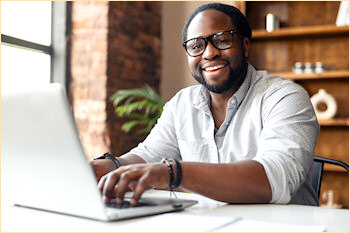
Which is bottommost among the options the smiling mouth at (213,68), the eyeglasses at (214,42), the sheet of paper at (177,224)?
the sheet of paper at (177,224)

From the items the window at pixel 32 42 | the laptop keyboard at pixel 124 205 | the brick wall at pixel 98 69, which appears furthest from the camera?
the brick wall at pixel 98 69

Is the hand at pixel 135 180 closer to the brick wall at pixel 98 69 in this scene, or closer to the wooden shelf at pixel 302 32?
the brick wall at pixel 98 69

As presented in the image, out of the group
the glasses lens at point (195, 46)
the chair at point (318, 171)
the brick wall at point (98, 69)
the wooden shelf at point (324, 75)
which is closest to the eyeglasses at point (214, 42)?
the glasses lens at point (195, 46)

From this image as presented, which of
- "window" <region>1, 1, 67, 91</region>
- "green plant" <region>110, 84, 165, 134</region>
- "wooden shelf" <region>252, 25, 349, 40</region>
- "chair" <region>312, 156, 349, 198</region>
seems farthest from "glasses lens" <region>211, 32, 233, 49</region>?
"wooden shelf" <region>252, 25, 349, 40</region>

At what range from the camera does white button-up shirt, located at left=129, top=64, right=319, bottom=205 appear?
1.13 metres

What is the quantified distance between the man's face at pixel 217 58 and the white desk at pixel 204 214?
0.61 m

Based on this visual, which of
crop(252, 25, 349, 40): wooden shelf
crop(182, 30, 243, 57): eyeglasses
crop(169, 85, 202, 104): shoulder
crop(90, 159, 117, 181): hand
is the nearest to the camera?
crop(90, 159, 117, 181): hand

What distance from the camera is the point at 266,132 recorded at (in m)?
1.24

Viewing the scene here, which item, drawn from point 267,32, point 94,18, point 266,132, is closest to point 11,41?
point 94,18

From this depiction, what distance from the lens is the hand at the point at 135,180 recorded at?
0.91 metres

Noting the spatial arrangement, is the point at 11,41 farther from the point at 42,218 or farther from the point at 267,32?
the point at 42,218

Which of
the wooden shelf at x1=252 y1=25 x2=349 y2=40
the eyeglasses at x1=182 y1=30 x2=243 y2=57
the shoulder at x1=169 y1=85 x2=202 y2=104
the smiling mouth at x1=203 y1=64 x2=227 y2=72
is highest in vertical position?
the wooden shelf at x1=252 y1=25 x2=349 y2=40

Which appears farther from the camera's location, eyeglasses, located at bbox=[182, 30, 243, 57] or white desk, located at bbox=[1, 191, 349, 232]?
eyeglasses, located at bbox=[182, 30, 243, 57]

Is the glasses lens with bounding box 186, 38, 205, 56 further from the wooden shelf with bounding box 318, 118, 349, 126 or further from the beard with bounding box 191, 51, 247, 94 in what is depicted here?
the wooden shelf with bounding box 318, 118, 349, 126
